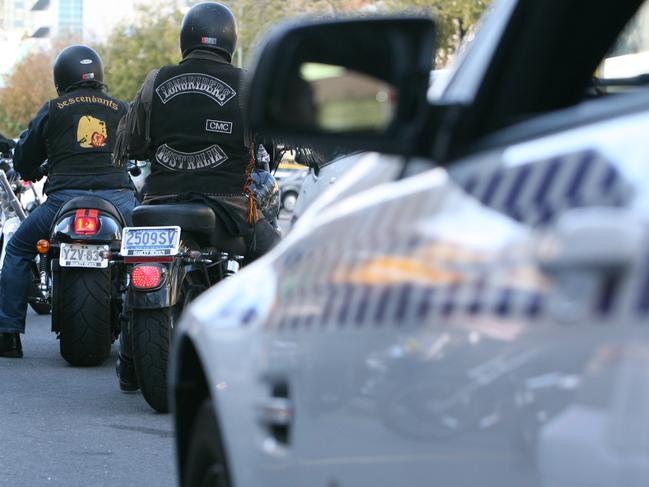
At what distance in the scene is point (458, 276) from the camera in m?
2.17

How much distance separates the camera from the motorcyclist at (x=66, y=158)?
9.80 metres

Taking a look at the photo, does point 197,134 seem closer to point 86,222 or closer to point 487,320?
point 86,222

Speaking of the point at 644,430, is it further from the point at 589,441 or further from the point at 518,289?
the point at 518,289

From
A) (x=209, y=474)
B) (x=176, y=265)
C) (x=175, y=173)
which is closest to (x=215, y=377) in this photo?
(x=209, y=474)

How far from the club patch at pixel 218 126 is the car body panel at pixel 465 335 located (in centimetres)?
509

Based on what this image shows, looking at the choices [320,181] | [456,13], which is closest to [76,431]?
[320,181]

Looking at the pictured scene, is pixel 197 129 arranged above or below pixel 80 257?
above

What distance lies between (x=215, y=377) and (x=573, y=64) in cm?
97

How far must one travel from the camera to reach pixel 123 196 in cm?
993

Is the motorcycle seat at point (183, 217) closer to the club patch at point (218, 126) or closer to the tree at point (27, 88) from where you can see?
the club patch at point (218, 126)

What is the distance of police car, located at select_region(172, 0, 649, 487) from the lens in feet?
6.34

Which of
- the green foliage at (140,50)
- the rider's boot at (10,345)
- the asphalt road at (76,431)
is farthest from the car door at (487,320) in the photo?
the green foliage at (140,50)

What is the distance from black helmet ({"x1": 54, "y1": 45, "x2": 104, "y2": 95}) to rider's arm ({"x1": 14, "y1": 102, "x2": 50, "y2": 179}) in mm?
232

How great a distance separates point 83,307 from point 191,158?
1440 millimetres
